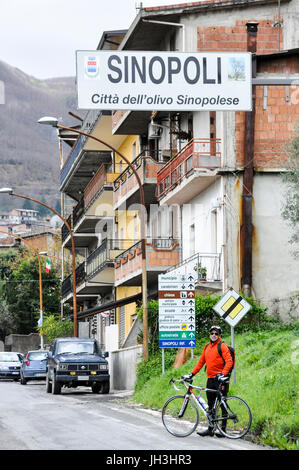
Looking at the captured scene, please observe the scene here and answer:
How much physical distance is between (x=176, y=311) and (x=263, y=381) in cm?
693

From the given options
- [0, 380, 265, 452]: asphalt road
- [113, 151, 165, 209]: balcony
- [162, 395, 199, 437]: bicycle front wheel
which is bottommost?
[0, 380, 265, 452]: asphalt road

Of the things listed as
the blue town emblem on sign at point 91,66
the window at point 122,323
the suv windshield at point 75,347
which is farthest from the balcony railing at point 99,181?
the blue town emblem on sign at point 91,66

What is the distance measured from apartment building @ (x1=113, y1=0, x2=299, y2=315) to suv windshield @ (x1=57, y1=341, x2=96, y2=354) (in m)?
4.18

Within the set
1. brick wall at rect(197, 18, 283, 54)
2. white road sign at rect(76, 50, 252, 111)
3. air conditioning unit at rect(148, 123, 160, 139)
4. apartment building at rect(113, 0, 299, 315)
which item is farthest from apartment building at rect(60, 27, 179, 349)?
white road sign at rect(76, 50, 252, 111)

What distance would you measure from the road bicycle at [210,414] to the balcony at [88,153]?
26.9 metres

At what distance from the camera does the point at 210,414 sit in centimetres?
1619

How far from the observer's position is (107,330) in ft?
160

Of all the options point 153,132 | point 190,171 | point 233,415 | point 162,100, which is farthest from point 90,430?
point 153,132

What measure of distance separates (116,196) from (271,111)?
14.9 metres

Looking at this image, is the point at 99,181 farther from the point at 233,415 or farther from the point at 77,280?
the point at 233,415

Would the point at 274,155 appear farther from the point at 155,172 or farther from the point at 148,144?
the point at 148,144

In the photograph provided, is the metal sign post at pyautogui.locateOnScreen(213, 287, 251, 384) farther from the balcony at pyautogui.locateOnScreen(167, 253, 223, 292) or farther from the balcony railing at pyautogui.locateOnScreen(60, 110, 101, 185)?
the balcony railing at pyautogui.locateOnScreen(60, 110, 101, 185)

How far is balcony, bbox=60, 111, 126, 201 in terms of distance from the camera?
45688 mm

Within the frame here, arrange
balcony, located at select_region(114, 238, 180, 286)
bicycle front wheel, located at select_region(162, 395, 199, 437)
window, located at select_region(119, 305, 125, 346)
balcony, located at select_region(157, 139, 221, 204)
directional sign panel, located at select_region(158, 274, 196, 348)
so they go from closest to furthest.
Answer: bicycle front wheel, located at select_region(162, 395, 199, 437) < directional sign panel, located at select_region(158, 274, 196, 348) < balcony, located at select_region(157, 139, 221, 204) < balcony, located at select_region(114, 238, 180, 286) < window, located at select_region(119, 305, 125, 346)
